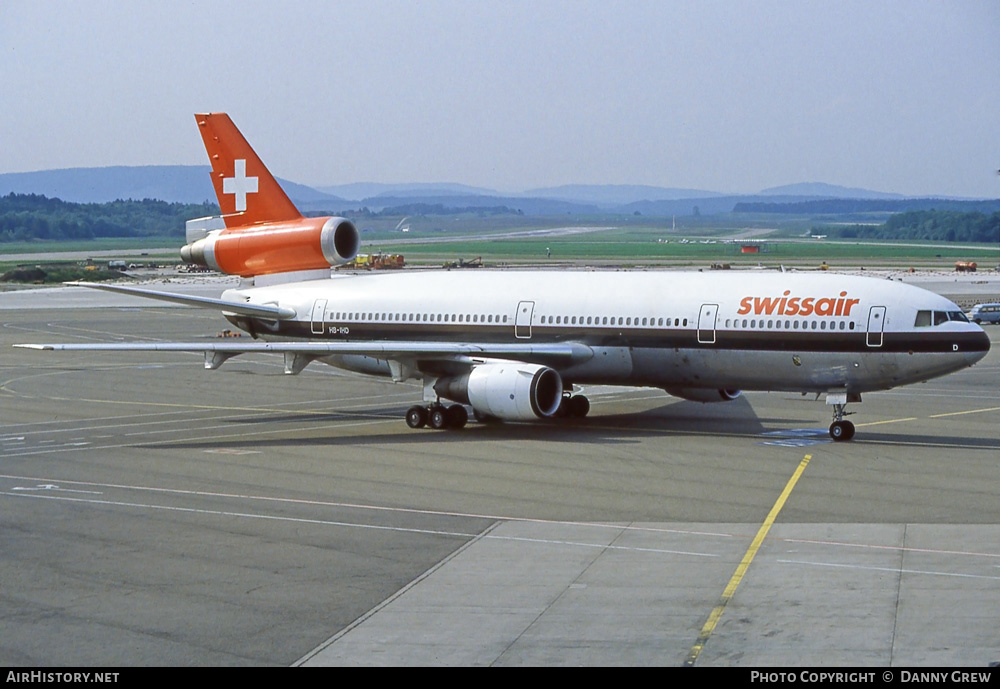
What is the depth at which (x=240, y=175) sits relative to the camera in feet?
147

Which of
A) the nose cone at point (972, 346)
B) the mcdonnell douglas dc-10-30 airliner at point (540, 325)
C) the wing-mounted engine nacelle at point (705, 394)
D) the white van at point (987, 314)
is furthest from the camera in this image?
the white van at point (987, 314)

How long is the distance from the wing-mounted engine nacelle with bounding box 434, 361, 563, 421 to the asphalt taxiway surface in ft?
3.28

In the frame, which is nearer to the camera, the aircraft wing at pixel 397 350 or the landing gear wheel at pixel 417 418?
the aircraft wing at pixel 397 350

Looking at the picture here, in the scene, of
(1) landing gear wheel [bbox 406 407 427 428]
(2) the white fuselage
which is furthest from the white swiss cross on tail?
(1) landing gear wheel [bbox 406 407 427 428]

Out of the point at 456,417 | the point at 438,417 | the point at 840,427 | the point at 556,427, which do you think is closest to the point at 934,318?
the point at 840,427

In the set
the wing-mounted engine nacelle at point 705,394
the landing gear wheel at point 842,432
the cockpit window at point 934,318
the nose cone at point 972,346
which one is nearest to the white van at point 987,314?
the wing-mounted engine nacelle at point 705,394

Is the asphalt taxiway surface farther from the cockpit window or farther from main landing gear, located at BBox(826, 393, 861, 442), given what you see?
the cockpit window

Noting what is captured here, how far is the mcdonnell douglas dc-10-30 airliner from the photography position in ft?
114

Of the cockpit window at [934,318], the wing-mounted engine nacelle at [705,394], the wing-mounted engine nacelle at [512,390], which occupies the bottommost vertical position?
the wing-mounted engine nacelle at [705,394]

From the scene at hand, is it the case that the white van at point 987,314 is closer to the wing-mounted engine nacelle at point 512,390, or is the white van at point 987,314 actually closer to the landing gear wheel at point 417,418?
the wing-mounted engine nacelle at point 512,390

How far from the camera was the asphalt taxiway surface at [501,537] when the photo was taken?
1755 centimetres

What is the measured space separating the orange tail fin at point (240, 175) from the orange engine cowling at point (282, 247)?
52cm

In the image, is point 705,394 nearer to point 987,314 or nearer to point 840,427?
point 840,427
